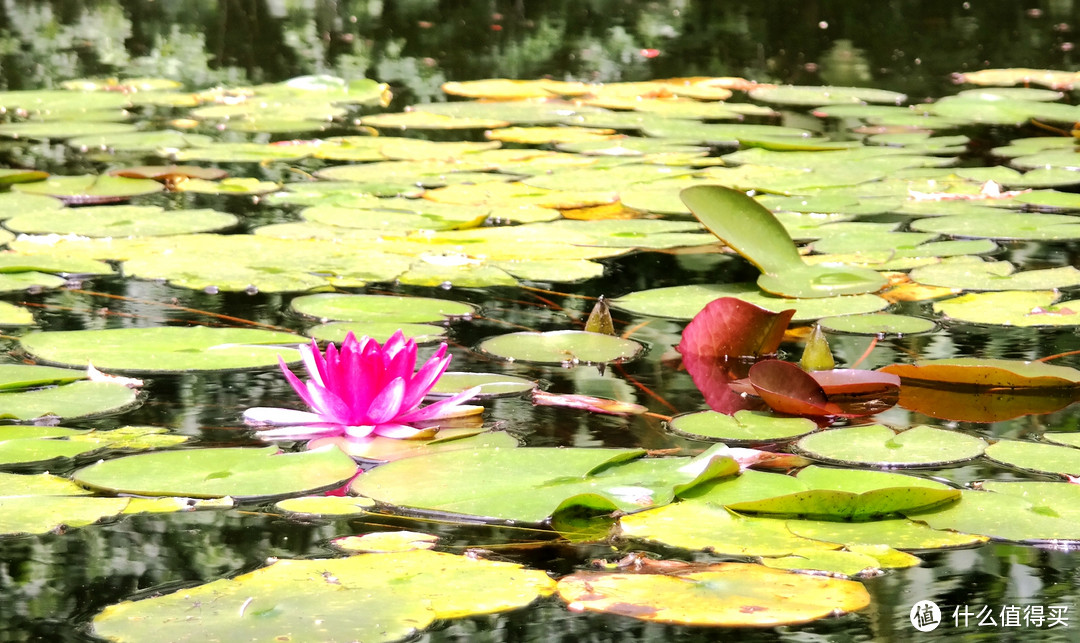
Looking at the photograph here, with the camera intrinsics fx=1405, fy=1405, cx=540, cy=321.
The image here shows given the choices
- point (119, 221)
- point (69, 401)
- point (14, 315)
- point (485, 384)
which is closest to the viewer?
point (69, 401)

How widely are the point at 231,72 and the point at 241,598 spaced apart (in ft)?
19.8

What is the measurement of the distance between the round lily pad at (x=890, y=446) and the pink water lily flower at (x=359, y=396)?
0.48m

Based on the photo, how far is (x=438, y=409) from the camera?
1960mm

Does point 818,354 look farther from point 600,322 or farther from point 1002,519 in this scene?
point 1002,519

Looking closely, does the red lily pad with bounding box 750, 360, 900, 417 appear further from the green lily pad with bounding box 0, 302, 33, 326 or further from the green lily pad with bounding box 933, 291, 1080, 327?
the green lily pad with bounding box 0, 302, 33, 326

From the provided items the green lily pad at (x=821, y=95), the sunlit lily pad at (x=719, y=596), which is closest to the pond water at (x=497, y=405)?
the sunlit lily pad at (x=719, y=596)

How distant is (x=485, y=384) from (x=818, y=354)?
522mm

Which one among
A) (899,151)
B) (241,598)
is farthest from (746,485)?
(899,151)

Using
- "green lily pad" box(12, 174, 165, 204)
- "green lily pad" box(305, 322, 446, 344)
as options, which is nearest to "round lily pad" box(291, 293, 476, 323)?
"green lily pad" box(305, 322, 446, 344)

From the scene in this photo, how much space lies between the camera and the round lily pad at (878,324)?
8.18 feet

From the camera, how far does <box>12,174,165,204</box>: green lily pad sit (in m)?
3.80

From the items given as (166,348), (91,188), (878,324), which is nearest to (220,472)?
(166,348)

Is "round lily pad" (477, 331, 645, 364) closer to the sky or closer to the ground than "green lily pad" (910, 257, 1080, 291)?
closer to the ground

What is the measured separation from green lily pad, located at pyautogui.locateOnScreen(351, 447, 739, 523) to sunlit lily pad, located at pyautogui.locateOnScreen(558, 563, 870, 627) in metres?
0.18
